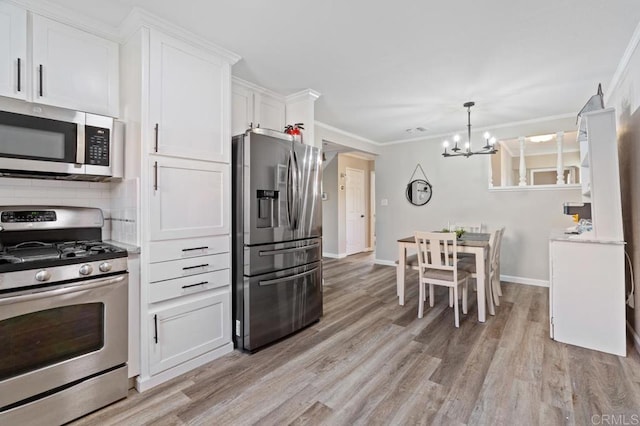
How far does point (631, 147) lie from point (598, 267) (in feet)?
3.57

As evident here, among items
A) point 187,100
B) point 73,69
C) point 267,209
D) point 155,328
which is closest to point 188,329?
point 155,328

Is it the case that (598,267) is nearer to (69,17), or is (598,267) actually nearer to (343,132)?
(343,132)

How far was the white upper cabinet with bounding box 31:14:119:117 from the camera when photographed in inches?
71.8

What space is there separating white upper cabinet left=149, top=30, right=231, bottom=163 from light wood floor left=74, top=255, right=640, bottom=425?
161 cm

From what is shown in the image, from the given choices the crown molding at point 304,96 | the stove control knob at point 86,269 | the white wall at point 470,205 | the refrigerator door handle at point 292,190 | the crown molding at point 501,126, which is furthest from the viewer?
the white wall at point 470,205

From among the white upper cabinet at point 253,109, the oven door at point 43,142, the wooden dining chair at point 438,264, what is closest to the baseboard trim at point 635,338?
the wooden dining chair at point 438,264

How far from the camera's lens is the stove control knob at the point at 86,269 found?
1654 millimetres

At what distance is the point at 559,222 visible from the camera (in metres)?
4.21

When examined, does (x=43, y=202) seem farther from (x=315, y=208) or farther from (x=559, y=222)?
(x=559, y=222)

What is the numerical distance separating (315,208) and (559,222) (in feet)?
12.2

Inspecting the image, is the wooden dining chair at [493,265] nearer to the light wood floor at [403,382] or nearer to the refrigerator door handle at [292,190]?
the light wood floor at [403,382]

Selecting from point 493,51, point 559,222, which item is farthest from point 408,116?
point 559,222

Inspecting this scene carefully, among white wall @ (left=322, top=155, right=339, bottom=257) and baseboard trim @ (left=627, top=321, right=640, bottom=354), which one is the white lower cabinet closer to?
baseboard trim @ (left=627, top=321, right=640, bottom=354)

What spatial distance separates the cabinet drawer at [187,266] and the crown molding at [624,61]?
3.53 m
